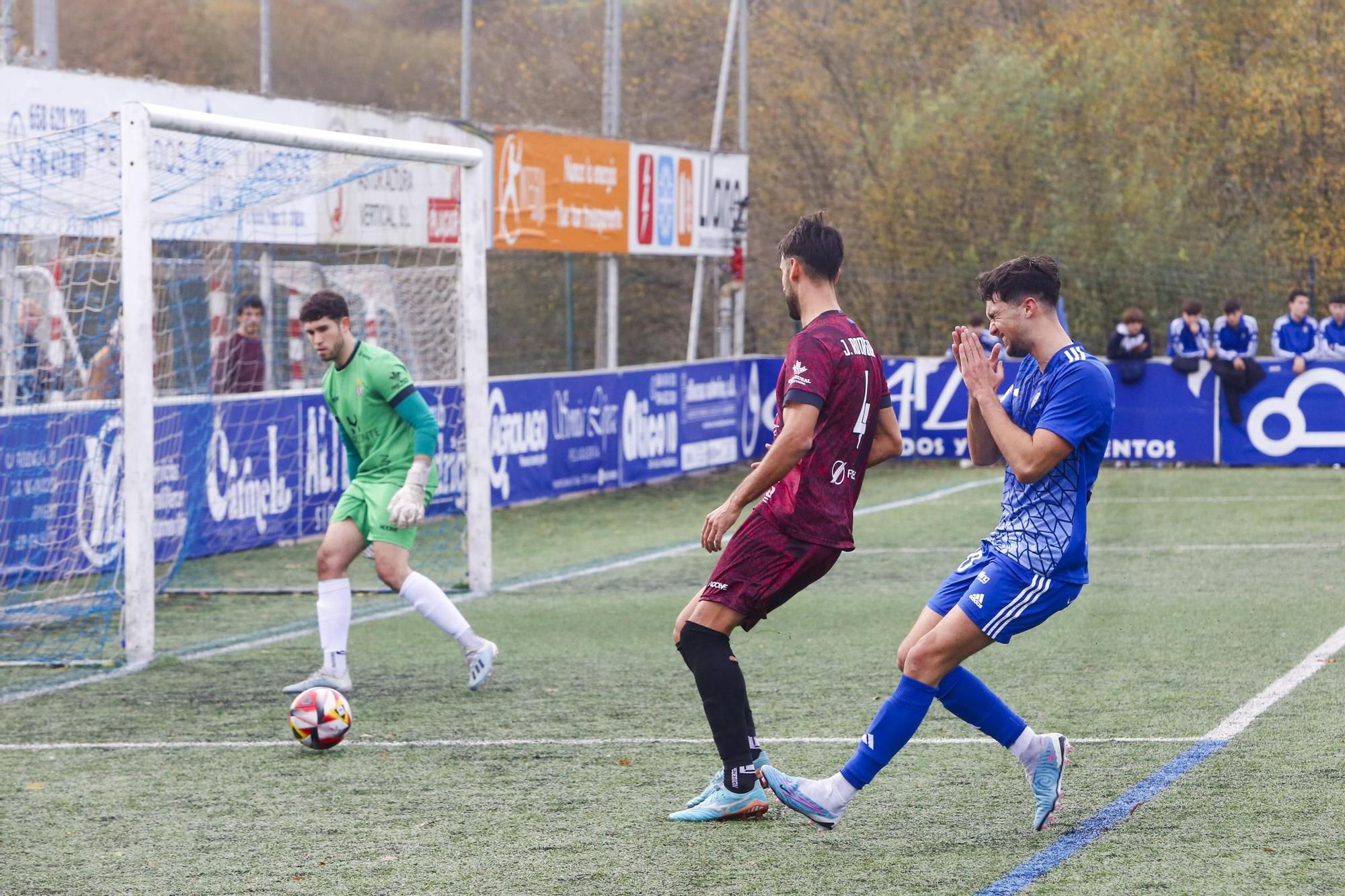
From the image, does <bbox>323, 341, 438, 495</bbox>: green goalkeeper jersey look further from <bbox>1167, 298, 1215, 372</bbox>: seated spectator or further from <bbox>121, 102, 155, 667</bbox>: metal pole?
<bbox>1167, 298, 1215, 372</bbox>: seated spectator

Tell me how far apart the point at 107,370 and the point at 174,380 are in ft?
10.1

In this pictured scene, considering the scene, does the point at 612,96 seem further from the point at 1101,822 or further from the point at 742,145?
the point at 1101,822

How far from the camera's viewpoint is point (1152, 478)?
1833 centimetres

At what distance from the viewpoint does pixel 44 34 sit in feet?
42.6

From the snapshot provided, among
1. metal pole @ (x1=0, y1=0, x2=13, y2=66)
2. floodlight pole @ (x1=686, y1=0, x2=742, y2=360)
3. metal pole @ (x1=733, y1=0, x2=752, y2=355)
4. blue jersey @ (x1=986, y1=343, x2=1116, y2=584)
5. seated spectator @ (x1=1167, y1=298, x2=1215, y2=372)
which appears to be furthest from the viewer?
metal pole @ (x1=733, y1=0, x2=752, y2=355)

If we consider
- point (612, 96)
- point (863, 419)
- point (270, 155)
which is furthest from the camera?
point (612, 96)

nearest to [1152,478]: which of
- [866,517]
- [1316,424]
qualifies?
[1316,424]

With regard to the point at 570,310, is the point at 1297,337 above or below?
below

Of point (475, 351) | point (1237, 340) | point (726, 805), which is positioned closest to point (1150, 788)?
point (726, 805)

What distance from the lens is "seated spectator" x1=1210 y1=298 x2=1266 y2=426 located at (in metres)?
18.7

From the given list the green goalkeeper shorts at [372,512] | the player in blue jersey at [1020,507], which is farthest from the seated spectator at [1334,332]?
the player in blue jersey at [1020,507]

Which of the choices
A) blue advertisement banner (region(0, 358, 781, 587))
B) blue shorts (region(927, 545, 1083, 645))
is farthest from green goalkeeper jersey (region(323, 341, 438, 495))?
blue shorts (region(927, 545, 1083, 645))

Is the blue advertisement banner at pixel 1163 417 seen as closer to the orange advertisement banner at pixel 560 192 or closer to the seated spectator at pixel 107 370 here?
the orange advertisement banner at pixel 560 192

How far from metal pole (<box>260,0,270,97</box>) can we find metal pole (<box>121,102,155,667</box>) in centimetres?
675
